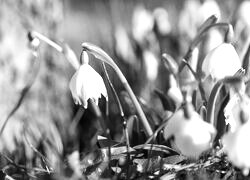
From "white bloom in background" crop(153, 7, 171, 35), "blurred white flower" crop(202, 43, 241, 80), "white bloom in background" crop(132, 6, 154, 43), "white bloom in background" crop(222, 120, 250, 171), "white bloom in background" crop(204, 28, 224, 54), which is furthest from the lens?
"white bloom in background" crop(132, 6, 154, 43)

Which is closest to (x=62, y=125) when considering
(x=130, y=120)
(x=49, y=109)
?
(x=49, y=109)

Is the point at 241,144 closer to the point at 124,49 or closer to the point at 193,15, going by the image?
the point at 124,49

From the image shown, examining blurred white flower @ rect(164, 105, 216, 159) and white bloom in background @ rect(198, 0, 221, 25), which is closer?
blurred white flower @ rect(164, 105, 216, 159)

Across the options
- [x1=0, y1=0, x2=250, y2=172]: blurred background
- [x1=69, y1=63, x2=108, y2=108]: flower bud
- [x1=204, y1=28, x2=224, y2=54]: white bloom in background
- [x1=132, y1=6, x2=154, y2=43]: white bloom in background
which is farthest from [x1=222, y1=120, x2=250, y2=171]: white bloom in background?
[x1=132, y1=6, x2=154, y2=43]: white bloom in background

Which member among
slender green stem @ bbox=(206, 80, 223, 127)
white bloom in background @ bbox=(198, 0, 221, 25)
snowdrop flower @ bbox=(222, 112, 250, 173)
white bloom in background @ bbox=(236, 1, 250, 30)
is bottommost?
snowdrop flower @ bbox=(222, 112, 250, 173)

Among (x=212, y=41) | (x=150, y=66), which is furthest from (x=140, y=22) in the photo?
(x=212, y=41)

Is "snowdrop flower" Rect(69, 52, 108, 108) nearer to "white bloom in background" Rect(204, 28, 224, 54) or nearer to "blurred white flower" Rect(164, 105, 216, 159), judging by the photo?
"blurred white flower" Rect(164, 105, 216, 159)

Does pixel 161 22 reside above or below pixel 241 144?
above

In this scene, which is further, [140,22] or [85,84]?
[140,22]

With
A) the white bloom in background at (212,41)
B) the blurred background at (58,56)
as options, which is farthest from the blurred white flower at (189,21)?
the white bloom in background at (212,41)
